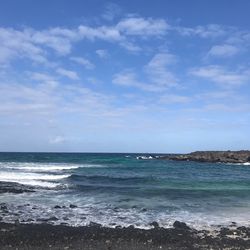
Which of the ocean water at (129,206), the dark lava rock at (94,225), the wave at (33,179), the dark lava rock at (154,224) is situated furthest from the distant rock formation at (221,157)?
the dark lava rock at (94,225)

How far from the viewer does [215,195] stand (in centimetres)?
3045

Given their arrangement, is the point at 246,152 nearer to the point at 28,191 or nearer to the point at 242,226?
the point at 28,191

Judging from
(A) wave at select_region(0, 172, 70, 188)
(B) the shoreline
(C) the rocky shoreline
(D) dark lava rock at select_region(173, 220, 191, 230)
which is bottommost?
(B) the shoreline

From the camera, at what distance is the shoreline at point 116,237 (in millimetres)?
15453

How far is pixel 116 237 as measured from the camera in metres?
16.6

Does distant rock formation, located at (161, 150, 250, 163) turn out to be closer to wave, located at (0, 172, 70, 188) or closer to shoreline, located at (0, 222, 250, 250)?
wave, located at (0, 172, 70, 188)

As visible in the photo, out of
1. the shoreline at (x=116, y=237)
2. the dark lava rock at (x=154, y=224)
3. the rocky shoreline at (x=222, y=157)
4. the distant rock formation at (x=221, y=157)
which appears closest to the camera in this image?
the shoreline at (x=116, y=237)

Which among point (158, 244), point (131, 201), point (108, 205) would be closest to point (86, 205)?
point (108, 205)

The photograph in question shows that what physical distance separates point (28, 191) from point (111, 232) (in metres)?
14.7

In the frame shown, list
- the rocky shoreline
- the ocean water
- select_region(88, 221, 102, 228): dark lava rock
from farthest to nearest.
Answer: the rocky shoreline < the ocean water < select_region(88, 221, 102, 228): dark lava rock

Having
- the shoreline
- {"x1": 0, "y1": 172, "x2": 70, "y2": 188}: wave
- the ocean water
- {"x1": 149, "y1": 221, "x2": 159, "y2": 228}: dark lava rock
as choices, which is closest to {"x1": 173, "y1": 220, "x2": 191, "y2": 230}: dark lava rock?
the shoreline

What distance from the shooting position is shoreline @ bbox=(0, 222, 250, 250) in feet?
50.7

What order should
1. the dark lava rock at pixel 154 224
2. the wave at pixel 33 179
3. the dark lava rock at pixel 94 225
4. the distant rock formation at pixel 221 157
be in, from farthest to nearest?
the distant rock formation at pixel 221 157 → the wave at pixel 33 179 → the dark lava rock at pixel 154 224 → the dark lava rock at pixel 94 225

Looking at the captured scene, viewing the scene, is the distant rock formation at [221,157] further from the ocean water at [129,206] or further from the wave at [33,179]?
the ocean water at [129,206]
